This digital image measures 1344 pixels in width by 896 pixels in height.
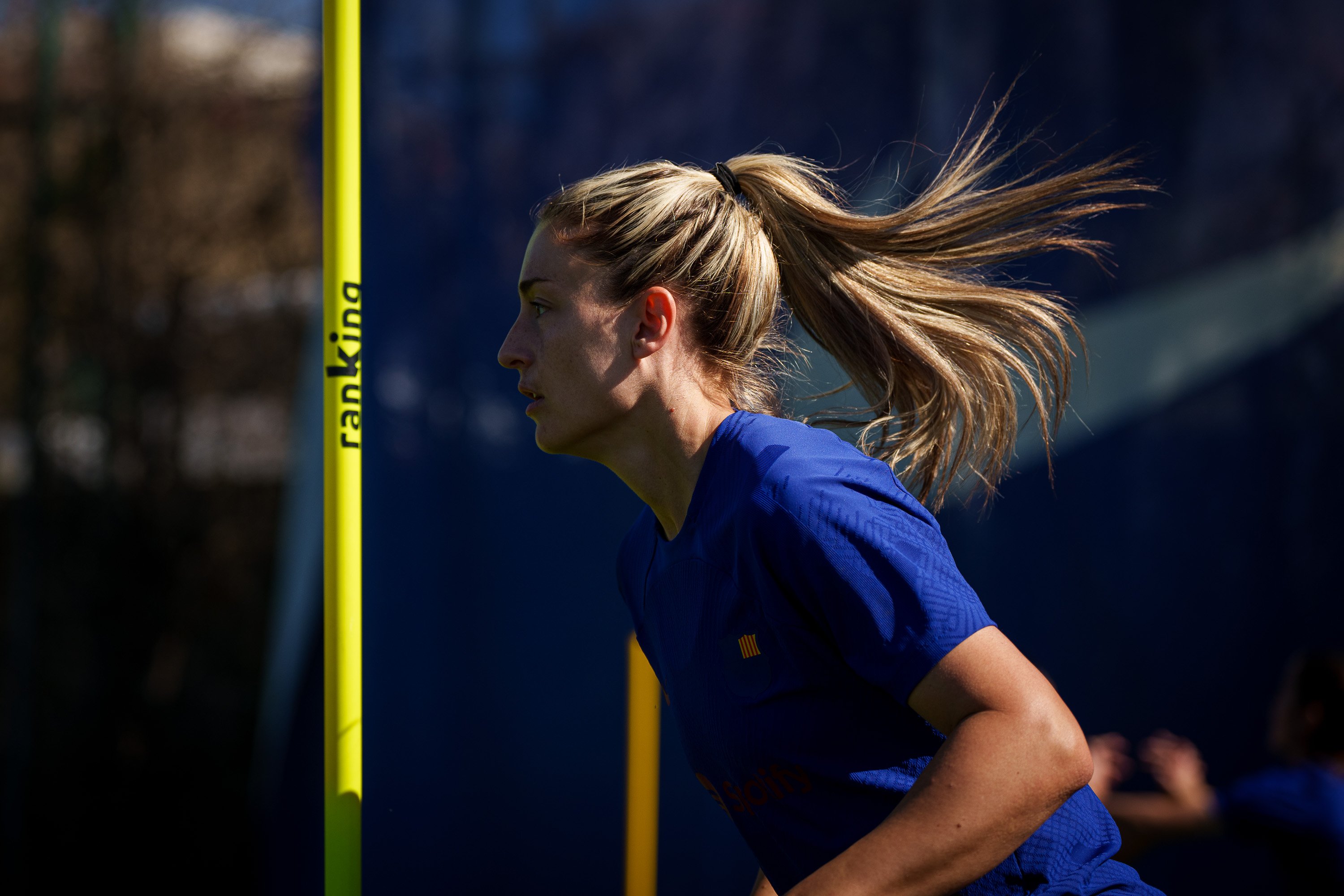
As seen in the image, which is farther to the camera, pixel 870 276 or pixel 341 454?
pixel 870 276

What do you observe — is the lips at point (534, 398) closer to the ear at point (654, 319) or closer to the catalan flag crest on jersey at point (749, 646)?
the ear at point (654, 319)

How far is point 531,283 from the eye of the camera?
58.7 inches

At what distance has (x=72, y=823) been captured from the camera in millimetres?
3814

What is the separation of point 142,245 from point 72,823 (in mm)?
2083

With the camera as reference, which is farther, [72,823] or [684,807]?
[72,823]

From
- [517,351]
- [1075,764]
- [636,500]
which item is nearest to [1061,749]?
[1075,764]

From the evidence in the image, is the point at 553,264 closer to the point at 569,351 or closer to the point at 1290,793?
the point at 569,351

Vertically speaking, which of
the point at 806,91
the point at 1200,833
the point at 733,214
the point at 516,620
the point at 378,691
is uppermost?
the point at 806,91

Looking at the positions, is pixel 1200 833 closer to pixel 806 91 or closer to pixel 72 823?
pixel 806 91

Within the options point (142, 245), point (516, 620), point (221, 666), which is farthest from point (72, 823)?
point (142, 245)

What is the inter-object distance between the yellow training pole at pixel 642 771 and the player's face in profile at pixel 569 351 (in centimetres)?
55

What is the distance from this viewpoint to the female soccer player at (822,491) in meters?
1.00

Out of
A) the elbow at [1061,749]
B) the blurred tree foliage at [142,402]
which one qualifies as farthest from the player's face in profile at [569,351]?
the blurred tree foliage at [142,402]

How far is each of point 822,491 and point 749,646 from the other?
0.73ft
